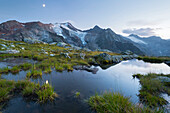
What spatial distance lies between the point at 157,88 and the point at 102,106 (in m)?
6.16

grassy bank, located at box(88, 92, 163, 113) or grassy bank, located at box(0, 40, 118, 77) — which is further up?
grassy bank, located at box(0, 40, 118, 77)

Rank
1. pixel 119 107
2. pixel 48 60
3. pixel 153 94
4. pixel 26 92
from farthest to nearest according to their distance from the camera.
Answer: pixel 48 60 → pixel 153 94 → pixel 26 92 → pixel 119 107

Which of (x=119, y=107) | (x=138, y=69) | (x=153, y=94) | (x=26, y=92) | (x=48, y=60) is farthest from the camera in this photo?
(x=138, y=69)

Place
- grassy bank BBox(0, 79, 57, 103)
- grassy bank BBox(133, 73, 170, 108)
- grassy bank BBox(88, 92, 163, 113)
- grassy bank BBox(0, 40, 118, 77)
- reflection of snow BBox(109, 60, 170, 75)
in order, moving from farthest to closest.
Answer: reflection of snow BBox(109, 60, 170, 75) → grassy bank BBox(0, 40, 118, 77) → grassy bank BBox(133, 73, 170, 108) → grassy bank BBox(0, 79, 57, 103) → grassy bank BBox(88, 92, 163, 113)

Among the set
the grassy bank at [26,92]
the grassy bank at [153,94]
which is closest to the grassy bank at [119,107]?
the grassy bank at [153,94]

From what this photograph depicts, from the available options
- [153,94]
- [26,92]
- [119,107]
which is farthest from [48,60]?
[153,94]

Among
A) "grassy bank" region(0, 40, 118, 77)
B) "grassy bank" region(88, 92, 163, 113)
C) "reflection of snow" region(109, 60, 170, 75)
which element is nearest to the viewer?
"grassy bank" region(88, 92, 163, 113)

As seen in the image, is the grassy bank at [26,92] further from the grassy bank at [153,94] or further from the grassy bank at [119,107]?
the grassy bank at [153,94]

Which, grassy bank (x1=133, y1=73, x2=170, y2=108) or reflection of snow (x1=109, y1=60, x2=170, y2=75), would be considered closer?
grassy bank (x1=133, y1=73, x2=170, y2=108)

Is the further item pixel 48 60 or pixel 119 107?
pixel 48 60

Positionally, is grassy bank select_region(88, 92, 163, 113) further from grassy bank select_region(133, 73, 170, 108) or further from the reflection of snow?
the reflection of snow

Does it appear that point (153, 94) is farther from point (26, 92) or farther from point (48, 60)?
point (48, 60)

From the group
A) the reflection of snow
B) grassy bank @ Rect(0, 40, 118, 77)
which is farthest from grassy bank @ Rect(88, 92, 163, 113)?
the reflection of snow

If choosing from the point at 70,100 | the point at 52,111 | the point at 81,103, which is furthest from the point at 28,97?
the point at 81,103
